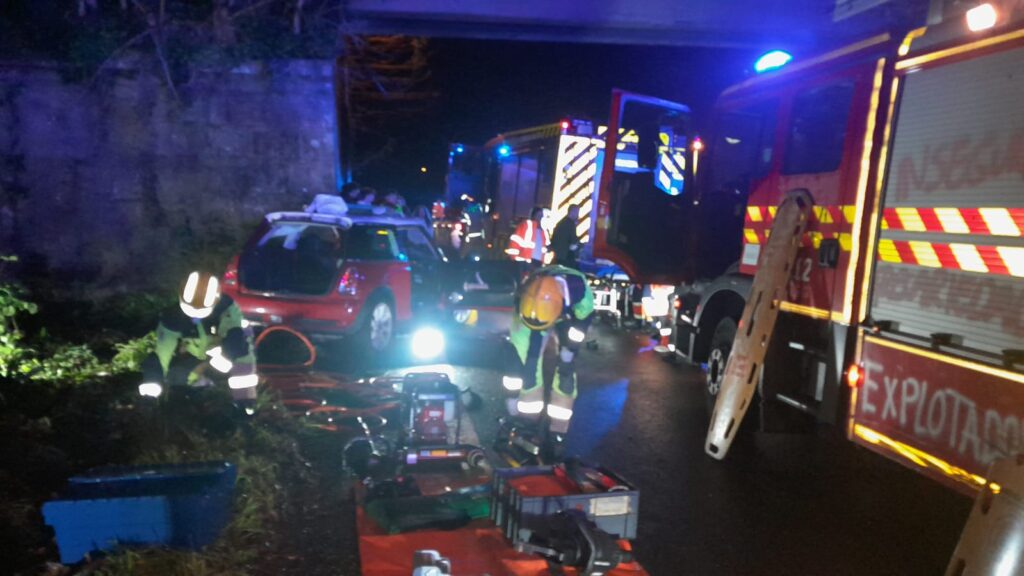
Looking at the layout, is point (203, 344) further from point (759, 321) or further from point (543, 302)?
point (759, 321)

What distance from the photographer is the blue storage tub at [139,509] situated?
342 centimetres

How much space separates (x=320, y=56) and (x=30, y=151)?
4.18m

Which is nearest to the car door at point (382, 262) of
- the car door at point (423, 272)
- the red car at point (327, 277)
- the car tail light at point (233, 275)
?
the red car at point (327, 277)

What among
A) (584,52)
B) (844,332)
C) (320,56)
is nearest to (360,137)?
(584,52)

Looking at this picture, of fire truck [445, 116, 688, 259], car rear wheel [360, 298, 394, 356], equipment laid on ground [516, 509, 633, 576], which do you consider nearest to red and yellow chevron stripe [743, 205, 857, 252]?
fire truck [445, 116, 688, 259]

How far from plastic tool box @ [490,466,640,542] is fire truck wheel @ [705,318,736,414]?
3013mm

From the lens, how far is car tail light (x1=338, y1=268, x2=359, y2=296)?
7621mm

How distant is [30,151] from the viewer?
10430 mm

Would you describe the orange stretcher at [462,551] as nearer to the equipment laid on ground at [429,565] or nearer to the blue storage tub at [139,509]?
the equipment laid on ground at [429,565]

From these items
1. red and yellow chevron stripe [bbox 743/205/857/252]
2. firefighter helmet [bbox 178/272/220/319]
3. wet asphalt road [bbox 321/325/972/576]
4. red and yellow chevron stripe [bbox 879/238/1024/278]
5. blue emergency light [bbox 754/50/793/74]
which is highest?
blue emergency light [bbox 754/50/793/74]

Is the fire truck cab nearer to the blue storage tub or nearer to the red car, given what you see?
the red car

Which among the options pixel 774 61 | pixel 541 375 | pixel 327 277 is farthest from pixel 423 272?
pixel 774 61

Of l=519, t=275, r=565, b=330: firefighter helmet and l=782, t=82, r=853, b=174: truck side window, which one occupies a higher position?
l=782, t=82, r=853, b=174: truck side window

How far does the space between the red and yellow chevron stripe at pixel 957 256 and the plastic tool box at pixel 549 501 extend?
7.28 ft
